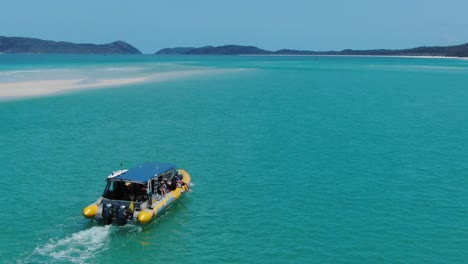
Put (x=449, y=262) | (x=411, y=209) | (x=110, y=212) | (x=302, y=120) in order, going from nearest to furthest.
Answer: (x=449, y=262), (x=110, y=212), (x=411, y=209), (x=302, y=120)

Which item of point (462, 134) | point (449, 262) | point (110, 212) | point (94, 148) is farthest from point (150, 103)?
point (449, 262)

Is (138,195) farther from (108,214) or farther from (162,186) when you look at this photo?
(108,214)

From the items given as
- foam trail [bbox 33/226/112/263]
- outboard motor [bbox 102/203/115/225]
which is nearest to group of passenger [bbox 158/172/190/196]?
outboard motor [bbox 102/203/115/225]

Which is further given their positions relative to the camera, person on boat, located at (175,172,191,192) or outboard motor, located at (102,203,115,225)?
person on boat, located at (175,172,191,192)

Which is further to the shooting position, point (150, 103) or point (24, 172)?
point (150, 103)

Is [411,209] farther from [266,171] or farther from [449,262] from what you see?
[266,171]

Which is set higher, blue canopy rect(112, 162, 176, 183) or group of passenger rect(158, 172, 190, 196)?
blue canopy rect(112, 162, 176, 183)

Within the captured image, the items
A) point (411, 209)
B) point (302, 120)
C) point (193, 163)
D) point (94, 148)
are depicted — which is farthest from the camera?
point (302, 120)

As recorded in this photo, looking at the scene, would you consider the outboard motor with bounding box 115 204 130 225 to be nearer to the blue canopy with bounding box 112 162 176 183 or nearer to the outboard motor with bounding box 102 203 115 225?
the outboard motor with bounding box 102 203 115 225
